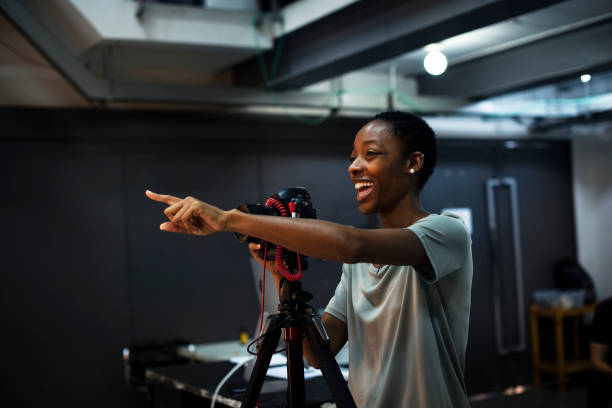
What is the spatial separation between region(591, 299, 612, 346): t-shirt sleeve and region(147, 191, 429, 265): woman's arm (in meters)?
2.49

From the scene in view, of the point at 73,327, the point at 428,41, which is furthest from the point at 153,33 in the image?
the point at 73,327

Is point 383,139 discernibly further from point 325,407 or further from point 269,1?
point 269,1

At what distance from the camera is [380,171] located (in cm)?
142

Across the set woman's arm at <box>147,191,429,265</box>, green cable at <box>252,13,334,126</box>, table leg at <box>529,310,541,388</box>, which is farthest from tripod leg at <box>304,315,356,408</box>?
table leg at <box>529,310,541,388</box>

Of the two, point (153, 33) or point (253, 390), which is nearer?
point (253, 390)

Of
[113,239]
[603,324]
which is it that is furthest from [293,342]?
[113,239]

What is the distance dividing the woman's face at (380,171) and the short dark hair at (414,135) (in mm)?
16

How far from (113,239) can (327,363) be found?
11.4 ft

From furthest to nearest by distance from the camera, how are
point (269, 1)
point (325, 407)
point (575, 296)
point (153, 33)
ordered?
1. point (575, 296)
2. point (269, 1)
3. point (153, 33)
4. point (325, 407)

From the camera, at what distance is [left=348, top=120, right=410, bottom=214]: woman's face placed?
4.68 feet

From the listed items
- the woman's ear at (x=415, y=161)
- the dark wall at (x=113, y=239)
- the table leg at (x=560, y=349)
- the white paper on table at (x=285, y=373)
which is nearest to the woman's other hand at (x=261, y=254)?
the woman's ear at (x=415, y=161)

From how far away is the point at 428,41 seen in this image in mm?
3264

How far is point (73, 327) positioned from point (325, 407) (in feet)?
9.65

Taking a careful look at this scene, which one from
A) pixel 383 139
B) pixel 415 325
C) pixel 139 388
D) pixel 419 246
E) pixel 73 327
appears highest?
pixel 383 139
